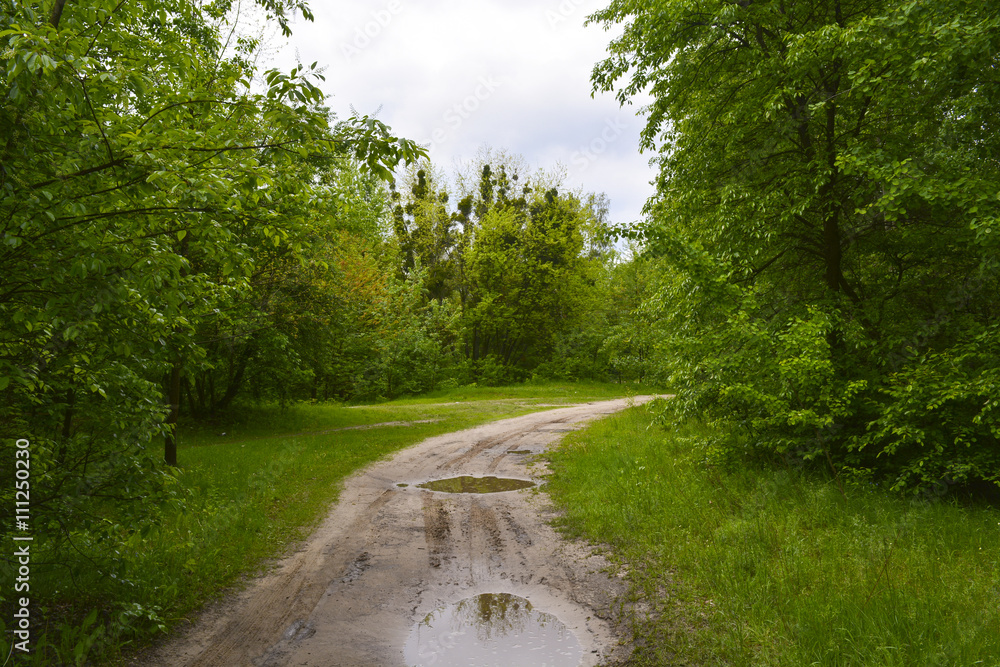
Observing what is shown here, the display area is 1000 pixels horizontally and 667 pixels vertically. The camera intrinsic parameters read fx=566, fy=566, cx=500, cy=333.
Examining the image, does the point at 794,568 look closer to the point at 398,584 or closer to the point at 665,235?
the point at 398,584

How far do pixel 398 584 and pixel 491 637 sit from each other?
153cm

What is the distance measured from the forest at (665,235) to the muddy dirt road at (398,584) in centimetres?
106

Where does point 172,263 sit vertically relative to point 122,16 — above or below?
below

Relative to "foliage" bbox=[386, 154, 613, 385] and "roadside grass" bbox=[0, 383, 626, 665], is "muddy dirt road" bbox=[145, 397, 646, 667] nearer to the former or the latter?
"roadside grass" bbox=[0, 383, 626, 665]

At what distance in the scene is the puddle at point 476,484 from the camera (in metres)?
10.1

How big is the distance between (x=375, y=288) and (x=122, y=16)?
2019 centimetres

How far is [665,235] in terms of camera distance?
8.32m

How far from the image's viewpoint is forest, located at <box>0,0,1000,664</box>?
3.80 meters

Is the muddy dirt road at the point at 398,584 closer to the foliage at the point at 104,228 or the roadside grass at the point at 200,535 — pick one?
the roadside grass at the point at 200,535

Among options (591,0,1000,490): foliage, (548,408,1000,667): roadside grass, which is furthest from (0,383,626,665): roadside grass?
(591,0,1000,490): foliage

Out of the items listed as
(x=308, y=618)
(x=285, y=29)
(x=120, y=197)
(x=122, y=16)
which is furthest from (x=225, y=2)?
(x=308, y=618)

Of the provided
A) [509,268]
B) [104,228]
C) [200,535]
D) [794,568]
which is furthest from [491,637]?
[509,268]

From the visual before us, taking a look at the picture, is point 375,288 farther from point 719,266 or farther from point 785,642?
point 785,642

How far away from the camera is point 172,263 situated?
3770mm
